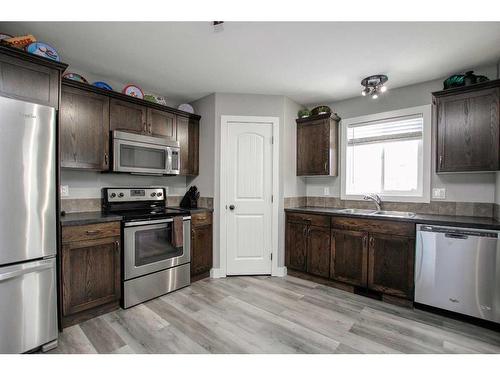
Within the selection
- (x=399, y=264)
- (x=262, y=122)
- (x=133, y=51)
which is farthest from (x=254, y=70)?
(x=399, y=264)

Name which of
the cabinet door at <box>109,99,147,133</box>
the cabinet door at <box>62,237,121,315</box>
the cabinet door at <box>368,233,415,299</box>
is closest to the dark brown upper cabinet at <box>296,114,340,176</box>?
the cabinet door at <box>368,233,415,299</box>

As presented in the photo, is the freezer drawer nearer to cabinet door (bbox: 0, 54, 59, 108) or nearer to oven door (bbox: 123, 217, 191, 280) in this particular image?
oven door (bbox: 123, 217, 191, 280)

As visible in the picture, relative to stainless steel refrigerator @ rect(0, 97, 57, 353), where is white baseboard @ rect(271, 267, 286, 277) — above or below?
below

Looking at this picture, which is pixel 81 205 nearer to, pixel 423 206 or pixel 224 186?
pixel 224 186

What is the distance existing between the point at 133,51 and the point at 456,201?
3760 millimetres

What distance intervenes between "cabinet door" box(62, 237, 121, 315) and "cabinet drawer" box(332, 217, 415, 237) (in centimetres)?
246

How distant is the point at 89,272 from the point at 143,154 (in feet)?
4.54

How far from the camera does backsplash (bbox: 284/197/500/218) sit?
250 cm

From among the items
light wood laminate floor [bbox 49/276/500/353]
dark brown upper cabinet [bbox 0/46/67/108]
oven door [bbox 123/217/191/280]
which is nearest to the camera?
dark brown upper cabinet [bbox 0/46/67/108]

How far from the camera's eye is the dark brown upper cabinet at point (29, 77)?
1644 mm

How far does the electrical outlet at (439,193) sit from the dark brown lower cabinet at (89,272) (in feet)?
11.6

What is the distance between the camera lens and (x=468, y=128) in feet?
7.72

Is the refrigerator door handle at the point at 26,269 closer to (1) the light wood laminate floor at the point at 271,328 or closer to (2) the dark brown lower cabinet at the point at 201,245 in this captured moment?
(1) the light wood laminate floor at the point at 271,328
